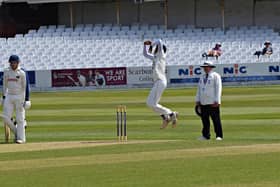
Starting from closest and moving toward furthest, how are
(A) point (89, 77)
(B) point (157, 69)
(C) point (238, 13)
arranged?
Result: (B) point (157, 69) → (A) point (89, 77) → (C) point (238, 13)

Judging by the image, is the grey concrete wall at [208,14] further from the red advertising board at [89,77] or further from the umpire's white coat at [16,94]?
the umpire's white coat at [16,94]

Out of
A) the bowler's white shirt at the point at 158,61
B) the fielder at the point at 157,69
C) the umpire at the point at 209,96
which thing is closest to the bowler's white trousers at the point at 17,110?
the fielder at the point at 157,69

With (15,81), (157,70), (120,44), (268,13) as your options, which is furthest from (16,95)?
(268,13)

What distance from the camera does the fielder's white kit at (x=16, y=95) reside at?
712 inches

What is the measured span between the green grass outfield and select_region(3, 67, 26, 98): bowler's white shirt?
1.04 meters

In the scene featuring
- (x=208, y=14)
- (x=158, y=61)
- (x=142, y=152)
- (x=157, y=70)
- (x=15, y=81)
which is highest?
(x=208, y=14)

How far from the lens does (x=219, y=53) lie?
158 ft

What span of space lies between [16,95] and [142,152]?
160 inches

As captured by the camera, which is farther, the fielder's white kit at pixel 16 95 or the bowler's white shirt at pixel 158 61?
the bowler's white shirt at pixel 158 61

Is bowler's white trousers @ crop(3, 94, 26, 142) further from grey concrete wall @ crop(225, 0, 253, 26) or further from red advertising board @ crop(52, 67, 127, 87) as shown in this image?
grey concrete wall @ crop(225, 0, 253, 26)

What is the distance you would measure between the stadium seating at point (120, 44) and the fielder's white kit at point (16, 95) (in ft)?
89.0

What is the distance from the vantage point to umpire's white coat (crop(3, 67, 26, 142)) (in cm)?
1806

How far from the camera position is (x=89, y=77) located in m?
42.3

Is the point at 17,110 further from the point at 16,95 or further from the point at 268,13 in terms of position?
the point at 268,13
